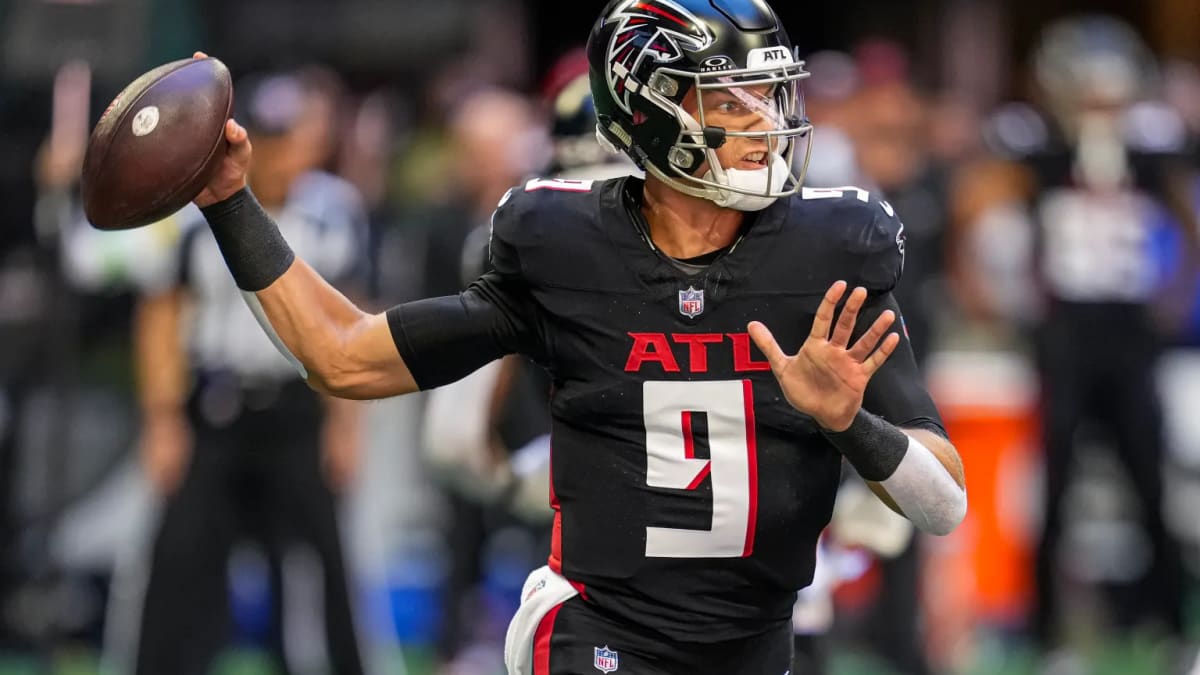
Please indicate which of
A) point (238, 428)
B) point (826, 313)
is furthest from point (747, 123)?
point (238, 428)

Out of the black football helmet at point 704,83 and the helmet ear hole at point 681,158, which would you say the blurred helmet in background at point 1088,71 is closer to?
the black football helmet at point 704,83

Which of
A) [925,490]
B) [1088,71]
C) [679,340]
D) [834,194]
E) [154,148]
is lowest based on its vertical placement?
[925,490]

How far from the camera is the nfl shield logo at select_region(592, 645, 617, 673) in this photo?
11.3 feet

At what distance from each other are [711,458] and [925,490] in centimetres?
38

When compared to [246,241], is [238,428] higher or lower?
lower

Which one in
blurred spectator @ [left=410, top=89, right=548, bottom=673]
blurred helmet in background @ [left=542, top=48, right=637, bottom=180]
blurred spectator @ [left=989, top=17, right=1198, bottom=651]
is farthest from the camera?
blurred spectator @ [left=989, top=17, right=1198, bottom=651]

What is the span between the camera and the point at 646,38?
3539 mm

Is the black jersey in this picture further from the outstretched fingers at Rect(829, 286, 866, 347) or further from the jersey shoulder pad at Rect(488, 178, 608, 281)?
the outstretched fingers at Rect(829, 286, 866, 347)

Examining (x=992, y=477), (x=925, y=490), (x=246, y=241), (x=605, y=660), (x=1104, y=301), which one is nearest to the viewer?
(x=925, y=490)

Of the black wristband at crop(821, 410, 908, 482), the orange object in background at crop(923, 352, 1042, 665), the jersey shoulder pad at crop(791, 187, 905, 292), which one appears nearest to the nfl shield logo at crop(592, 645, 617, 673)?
the black wristband at crop(821, 410, 908, 482)

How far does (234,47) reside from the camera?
36.5 ft

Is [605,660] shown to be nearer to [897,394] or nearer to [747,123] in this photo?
[897,394]

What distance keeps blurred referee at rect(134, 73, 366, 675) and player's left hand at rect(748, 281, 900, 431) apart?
3561 millimetres

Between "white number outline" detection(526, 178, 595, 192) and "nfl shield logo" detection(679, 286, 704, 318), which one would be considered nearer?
"nfl shield logo" detection(679, 286, 704, 318)
